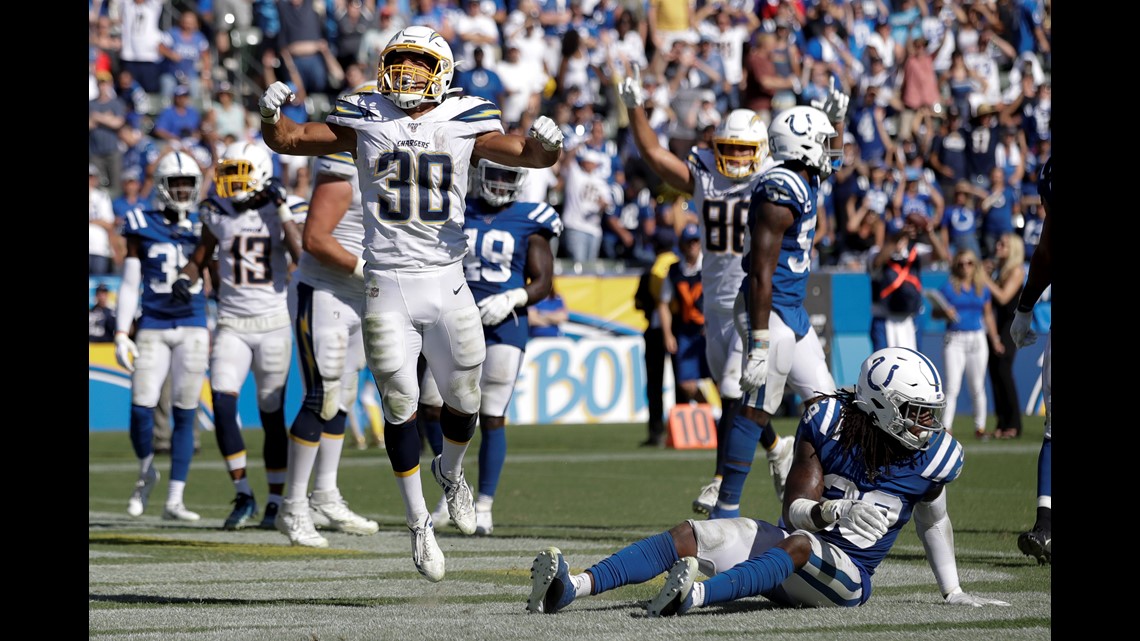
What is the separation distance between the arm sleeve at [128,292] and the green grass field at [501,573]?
1222 mm

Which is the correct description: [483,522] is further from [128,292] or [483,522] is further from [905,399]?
[905,399]

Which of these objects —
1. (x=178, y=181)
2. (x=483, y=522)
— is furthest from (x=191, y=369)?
(x=483, y=522)

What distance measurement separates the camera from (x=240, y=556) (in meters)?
7.80

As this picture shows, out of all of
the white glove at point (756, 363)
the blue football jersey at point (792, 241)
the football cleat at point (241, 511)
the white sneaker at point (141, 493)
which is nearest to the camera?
the white glove at point (756, 363)

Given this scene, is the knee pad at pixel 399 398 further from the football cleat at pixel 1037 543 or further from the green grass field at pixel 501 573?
the football cleat at pixel 1037 543

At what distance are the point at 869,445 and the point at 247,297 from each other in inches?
196

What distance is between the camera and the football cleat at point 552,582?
5328mm

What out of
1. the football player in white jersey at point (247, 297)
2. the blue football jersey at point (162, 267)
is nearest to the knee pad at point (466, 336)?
the football player in white jersey at point (247, 297)

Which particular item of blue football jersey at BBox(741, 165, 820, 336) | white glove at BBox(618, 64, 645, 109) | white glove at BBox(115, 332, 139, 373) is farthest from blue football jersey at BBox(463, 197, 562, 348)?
white glove at BBox(115, 332, 139, 373)

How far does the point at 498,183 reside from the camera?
932cm
